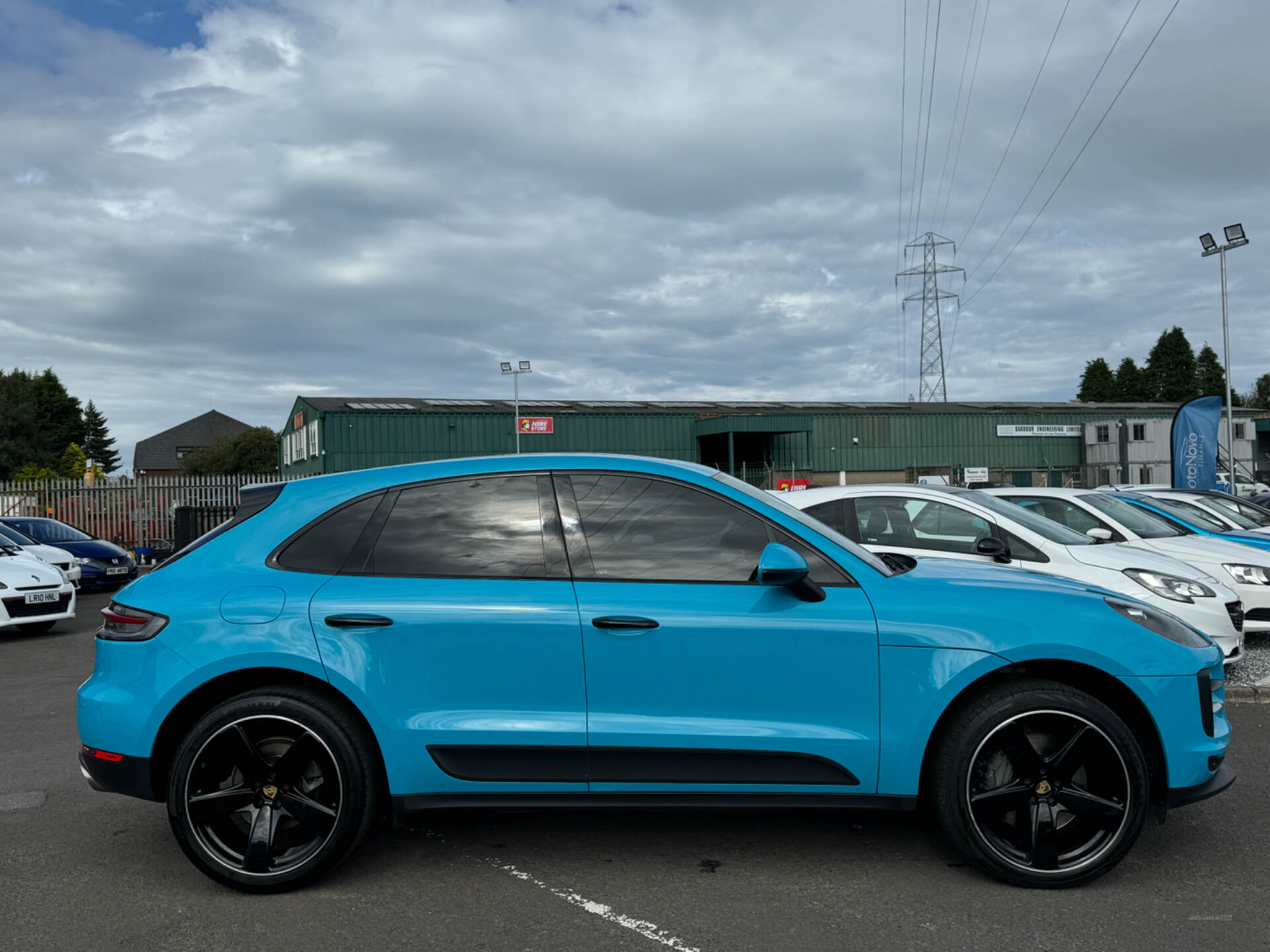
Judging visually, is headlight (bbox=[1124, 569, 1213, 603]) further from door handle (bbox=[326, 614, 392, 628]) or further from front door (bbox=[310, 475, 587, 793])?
door handle (bbox=[326, 614, 392, 628])

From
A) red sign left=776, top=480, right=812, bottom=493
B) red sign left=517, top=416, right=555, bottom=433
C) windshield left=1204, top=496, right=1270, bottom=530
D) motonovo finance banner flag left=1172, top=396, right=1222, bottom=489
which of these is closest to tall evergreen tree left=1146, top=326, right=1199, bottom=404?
red sign left=776, top=480, right=812, bottom=493

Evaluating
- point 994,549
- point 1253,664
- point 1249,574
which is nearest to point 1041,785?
point 994,549

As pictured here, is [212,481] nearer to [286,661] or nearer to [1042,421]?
[286,661]

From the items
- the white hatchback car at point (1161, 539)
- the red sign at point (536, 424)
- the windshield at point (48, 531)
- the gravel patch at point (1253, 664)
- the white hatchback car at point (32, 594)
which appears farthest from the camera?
the red sign at point (536, 424)

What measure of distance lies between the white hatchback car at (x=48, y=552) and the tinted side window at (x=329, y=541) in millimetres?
13944

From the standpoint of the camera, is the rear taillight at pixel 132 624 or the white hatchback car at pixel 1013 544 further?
the white hatchback car at pixel 1013 544

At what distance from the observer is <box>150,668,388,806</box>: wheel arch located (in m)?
3.78

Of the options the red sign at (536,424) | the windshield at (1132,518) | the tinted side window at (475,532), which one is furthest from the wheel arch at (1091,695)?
the red sign at (536,424)

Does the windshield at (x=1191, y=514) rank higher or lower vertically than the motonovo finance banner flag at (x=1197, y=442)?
lower

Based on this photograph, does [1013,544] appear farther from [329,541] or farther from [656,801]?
[329,541]

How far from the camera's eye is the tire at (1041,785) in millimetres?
3643

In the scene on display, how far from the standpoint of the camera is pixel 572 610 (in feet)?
12.1

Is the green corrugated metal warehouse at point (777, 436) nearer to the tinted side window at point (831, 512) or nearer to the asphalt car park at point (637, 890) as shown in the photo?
the tinted side window at point (831, 512)

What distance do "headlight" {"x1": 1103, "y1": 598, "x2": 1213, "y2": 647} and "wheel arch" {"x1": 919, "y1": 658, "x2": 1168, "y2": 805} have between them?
0.24 meters
